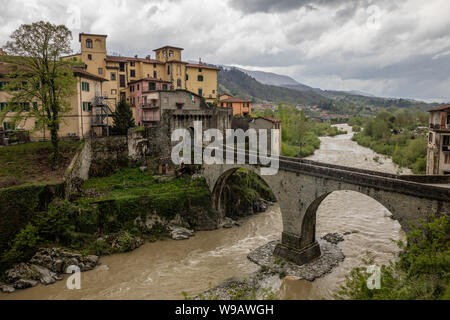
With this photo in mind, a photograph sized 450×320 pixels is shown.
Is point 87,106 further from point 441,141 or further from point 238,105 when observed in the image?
point 441,141

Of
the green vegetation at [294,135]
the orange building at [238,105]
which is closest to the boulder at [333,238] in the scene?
the green vegetation at [294,135]

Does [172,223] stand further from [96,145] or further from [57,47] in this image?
[57,47]

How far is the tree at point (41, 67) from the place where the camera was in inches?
962

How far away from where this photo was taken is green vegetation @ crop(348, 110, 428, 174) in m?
43.6

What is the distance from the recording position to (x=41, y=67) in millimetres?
25719

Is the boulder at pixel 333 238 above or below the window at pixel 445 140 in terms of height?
below

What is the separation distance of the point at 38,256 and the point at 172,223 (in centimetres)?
990

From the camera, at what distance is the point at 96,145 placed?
3206 centimetres

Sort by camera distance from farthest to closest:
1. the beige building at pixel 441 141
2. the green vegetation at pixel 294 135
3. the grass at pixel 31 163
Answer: the green vegetation at pixel 294 135, the beige building at pixel 441 141, the grass at pixel 31 163

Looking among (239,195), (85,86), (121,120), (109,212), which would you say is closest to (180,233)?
(109,212)

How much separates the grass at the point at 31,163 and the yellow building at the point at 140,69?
12.0 m

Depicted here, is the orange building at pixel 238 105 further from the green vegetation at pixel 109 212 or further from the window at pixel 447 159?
the window at pixel 447 159

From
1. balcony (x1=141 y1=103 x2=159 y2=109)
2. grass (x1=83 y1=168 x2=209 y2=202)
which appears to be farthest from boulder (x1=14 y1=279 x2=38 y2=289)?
balcony (x1=141 y1=103 x2=159 y2=109)
